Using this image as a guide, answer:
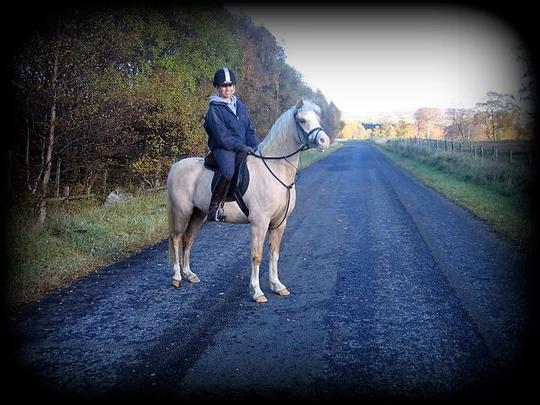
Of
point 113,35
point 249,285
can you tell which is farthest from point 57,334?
point 113,35

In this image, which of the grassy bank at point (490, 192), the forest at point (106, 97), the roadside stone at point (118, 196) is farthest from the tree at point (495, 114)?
the roadside stone at point (118, 196)

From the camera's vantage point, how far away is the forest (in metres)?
8.47

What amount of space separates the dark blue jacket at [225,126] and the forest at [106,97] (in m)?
5.36

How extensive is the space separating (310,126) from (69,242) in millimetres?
5318

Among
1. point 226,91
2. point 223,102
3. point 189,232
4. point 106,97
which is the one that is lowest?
point 189,232

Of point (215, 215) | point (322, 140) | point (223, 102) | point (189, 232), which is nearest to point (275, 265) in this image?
point (215, 215)

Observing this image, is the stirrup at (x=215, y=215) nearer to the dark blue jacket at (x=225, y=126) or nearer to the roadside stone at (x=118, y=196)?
the dark blue jacket at (x=225, y=126)

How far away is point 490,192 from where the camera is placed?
46.8ft

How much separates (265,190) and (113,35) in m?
7.30

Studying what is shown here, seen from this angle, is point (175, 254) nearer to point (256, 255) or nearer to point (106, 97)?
point (256, 255)

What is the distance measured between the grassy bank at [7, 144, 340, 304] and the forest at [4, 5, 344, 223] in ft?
3.85

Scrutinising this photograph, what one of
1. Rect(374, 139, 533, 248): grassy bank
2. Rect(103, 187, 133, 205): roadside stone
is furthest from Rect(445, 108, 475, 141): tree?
Rect(103, 187, 133, 205): roadside stone

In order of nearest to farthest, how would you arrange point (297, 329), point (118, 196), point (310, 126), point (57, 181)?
point (297, 329) → point (310, 126) → point (57, 181) → point (118, 196)

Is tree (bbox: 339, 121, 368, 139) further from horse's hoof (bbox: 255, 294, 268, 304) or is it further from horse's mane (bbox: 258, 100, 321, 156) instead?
horse's hoof (bbox: 255, 294, 268, 304)
